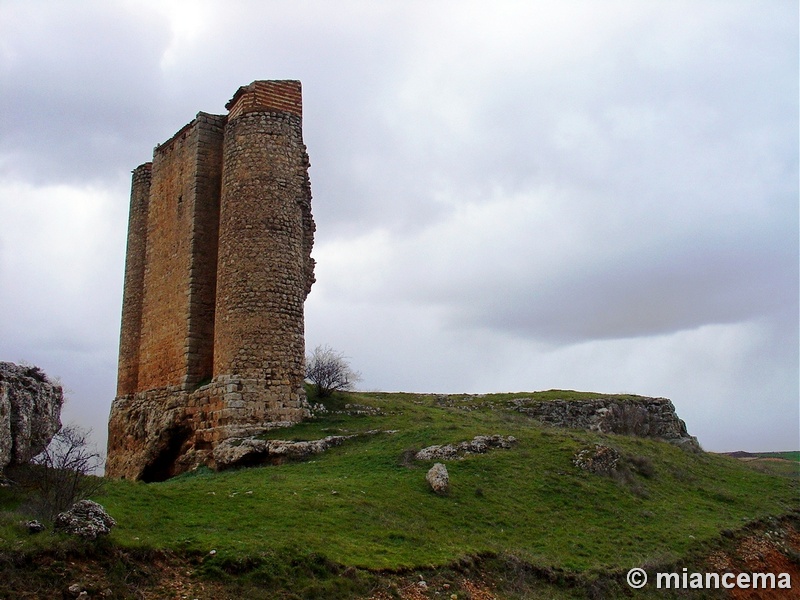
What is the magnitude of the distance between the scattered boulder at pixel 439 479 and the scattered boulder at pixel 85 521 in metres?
6.85

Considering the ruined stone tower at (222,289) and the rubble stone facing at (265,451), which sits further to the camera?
the ruined stone tower at (222,289)

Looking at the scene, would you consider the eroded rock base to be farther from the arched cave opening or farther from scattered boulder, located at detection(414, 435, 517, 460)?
scattered boulder, located at detection(414, 435, 517, 460)

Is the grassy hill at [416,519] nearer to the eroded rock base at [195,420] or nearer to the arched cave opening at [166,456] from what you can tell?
the eroded rock base at [195,420]

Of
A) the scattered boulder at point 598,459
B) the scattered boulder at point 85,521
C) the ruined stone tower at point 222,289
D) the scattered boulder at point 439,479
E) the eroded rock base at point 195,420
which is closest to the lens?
the scattered boulder at point 85,521

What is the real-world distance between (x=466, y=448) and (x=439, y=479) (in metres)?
2.83

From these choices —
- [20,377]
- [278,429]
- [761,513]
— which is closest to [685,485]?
[761,513]

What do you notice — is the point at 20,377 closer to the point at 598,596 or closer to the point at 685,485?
the point at 598,596

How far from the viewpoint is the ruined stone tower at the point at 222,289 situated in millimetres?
19469

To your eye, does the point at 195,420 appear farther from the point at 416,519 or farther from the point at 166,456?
the point at 416,519

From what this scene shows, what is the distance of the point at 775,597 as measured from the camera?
1357 cm

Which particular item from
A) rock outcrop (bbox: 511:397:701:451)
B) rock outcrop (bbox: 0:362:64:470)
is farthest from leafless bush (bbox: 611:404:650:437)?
rock outcrop (bbox: 0:362:64:470)

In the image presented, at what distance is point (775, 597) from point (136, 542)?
39.5ft

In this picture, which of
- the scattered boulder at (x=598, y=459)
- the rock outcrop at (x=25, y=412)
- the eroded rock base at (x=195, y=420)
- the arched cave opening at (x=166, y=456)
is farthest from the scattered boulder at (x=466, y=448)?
the arched cave opening at (x=166, y=456)

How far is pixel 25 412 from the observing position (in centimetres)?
1112
